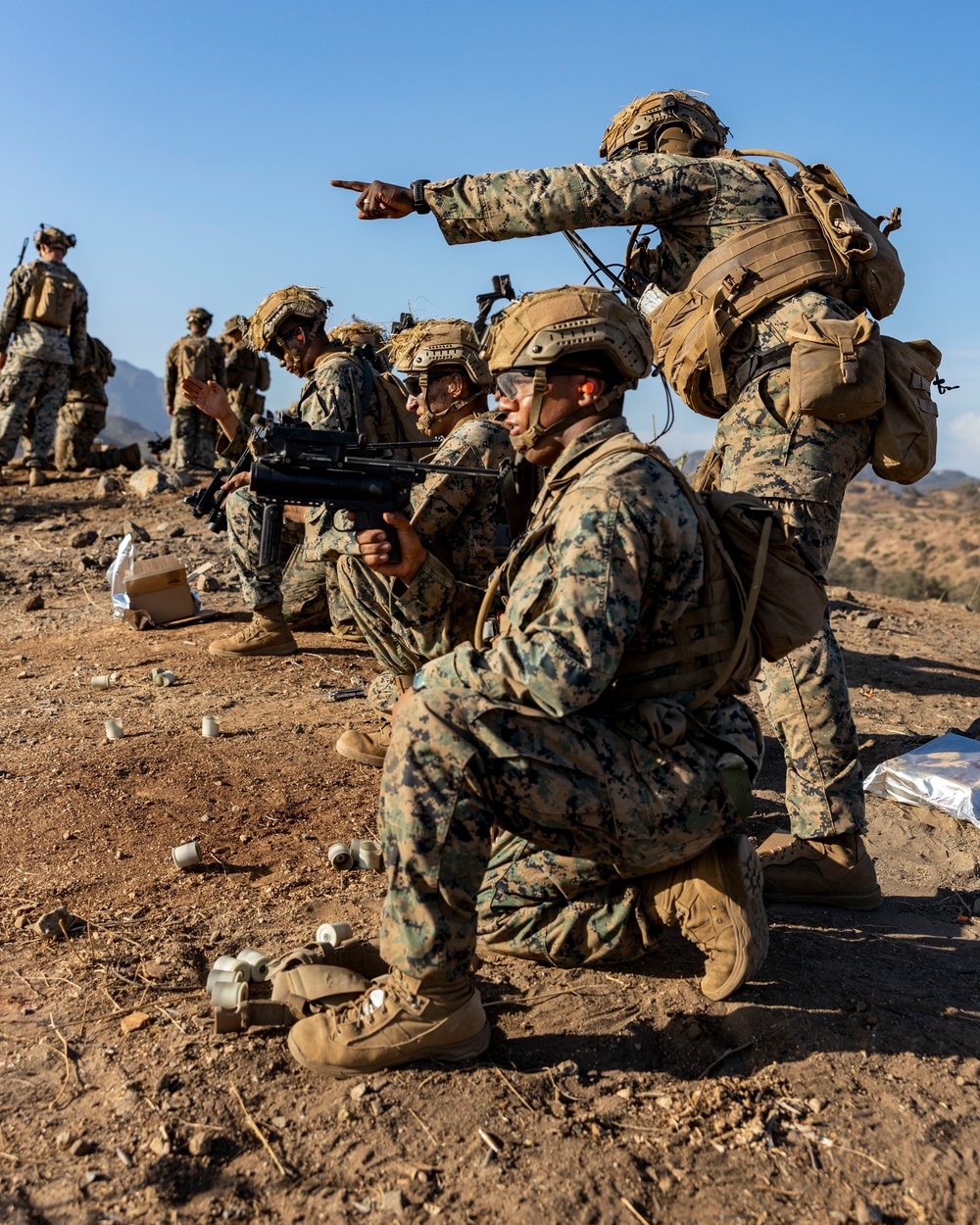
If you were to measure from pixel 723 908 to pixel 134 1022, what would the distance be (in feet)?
5.11

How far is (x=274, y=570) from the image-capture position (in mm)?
6770

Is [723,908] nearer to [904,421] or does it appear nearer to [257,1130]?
[257,1130]

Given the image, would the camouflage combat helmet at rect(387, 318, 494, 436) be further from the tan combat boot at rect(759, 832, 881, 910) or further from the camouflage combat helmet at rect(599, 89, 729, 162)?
the tan combat boot at rect(759, 832, 881, 910)

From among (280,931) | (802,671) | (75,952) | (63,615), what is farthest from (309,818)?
(63,615)

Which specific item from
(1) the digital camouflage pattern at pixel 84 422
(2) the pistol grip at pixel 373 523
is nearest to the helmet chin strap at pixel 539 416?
(2) the pistol grip at pixel 373 523

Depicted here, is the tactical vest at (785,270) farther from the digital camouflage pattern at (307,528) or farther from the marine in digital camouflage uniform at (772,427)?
the digital camouflage pattern at (307,528)

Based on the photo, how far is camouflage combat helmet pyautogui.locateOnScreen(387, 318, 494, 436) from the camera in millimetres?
4793

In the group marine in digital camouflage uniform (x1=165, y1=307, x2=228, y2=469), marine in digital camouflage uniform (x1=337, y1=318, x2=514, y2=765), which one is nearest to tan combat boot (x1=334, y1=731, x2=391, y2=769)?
marine in digital camouflage uniform (x1=337, y1=318, x2=514, y2=765)

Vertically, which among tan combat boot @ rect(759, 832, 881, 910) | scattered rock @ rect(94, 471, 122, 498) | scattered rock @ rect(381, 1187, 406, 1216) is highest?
scattered rock @ rect(94, 471, 122, 498)

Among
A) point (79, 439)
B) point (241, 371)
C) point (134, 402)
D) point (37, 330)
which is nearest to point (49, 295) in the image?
point (37, 330)

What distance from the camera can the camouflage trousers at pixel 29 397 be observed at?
474 inches

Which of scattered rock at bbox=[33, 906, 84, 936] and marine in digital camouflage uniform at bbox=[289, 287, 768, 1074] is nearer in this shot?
marine in digital camouflage uniform at bbox=[289, 287, 768, 1074]

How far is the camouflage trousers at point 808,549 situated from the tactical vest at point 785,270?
179mm

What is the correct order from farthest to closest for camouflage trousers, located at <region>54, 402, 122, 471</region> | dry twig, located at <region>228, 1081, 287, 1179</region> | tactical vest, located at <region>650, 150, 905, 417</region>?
camouflage trousers, located at <region>54, 402, 122, 471</region>
tactical vest, located at <region>650, 150, 905, 417</region>
dry twig, located at <region>228, 1081, 287, 1179</region>
